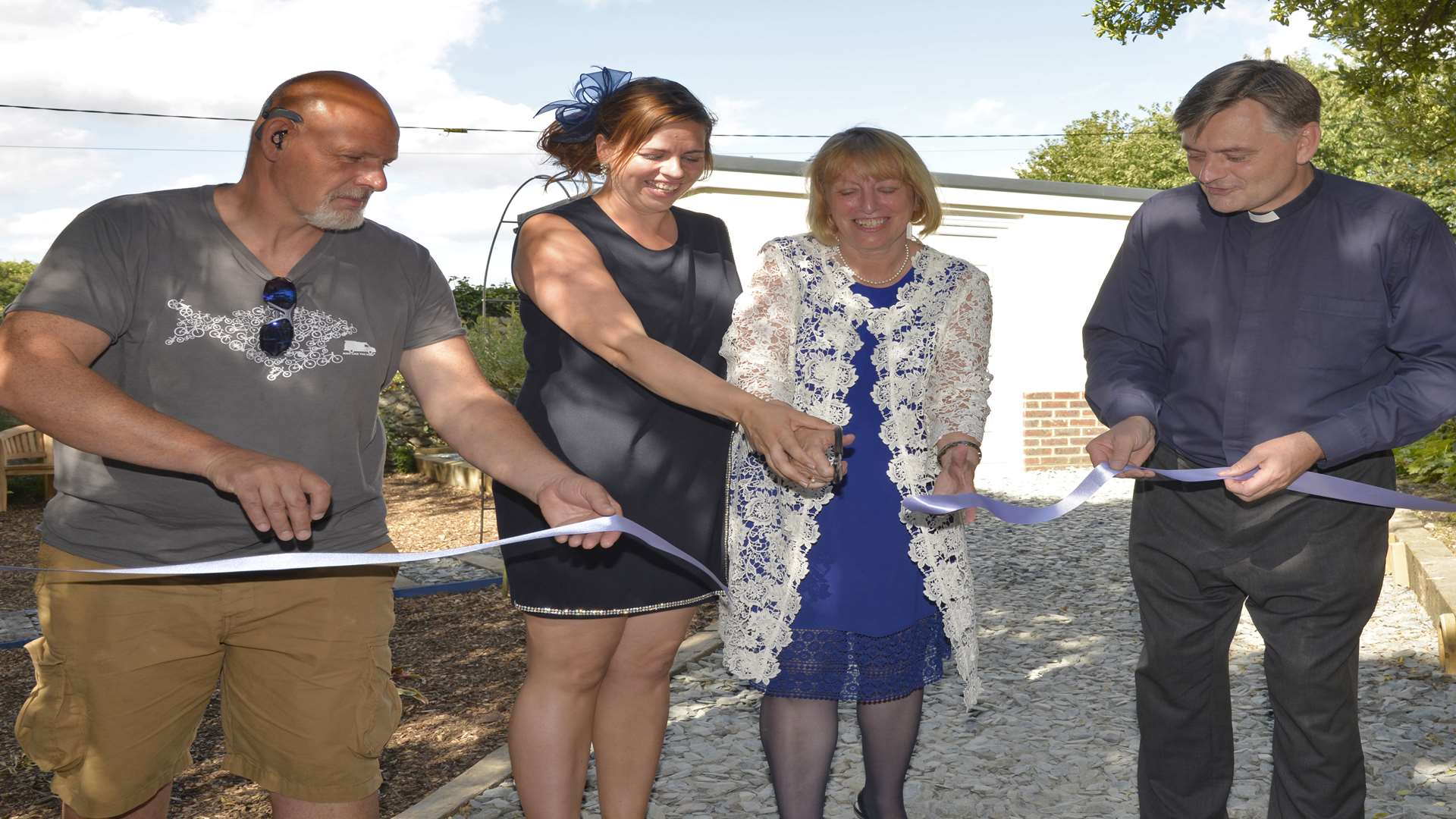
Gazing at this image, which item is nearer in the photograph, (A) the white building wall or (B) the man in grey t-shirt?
(B) the man in grey t-shirt

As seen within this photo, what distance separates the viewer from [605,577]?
9.41 feet

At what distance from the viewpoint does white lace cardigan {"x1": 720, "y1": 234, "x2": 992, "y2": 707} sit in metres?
2.96

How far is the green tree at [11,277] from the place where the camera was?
19.1 m

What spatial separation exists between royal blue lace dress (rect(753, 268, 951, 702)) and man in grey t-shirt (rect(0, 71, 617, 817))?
0.76m

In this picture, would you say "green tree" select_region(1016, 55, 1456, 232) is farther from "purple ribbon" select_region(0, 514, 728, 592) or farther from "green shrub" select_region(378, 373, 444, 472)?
"purple ribbon" select_region(0, 514, 728, 592)

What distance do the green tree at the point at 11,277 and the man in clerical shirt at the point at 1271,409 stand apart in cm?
1995

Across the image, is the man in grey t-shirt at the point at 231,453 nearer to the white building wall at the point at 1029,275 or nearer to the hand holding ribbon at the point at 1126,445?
the hand holding ribbon at the point at 1126,445

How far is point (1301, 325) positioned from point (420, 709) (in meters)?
3.88

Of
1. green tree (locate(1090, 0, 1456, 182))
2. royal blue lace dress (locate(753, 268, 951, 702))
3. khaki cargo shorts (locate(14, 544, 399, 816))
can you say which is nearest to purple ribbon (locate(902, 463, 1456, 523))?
royal blue lace dress (locate(753, 268, 951, 702))

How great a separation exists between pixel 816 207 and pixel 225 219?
56.8 inches

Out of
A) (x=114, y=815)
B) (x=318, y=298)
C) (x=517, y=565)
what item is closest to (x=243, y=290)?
(x=318, y=298)

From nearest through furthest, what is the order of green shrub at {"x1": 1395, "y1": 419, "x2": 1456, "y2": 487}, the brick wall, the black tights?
the black tights → green shrub at {"x1": 1395, "y1": 419, "x2": 1456, "y2": 487} → the brick wall

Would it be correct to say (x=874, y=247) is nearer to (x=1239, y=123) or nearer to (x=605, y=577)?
(x=1239, y=123)

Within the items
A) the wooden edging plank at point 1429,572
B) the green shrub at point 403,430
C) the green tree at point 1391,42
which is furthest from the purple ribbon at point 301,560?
the green shrub at point 403,430
